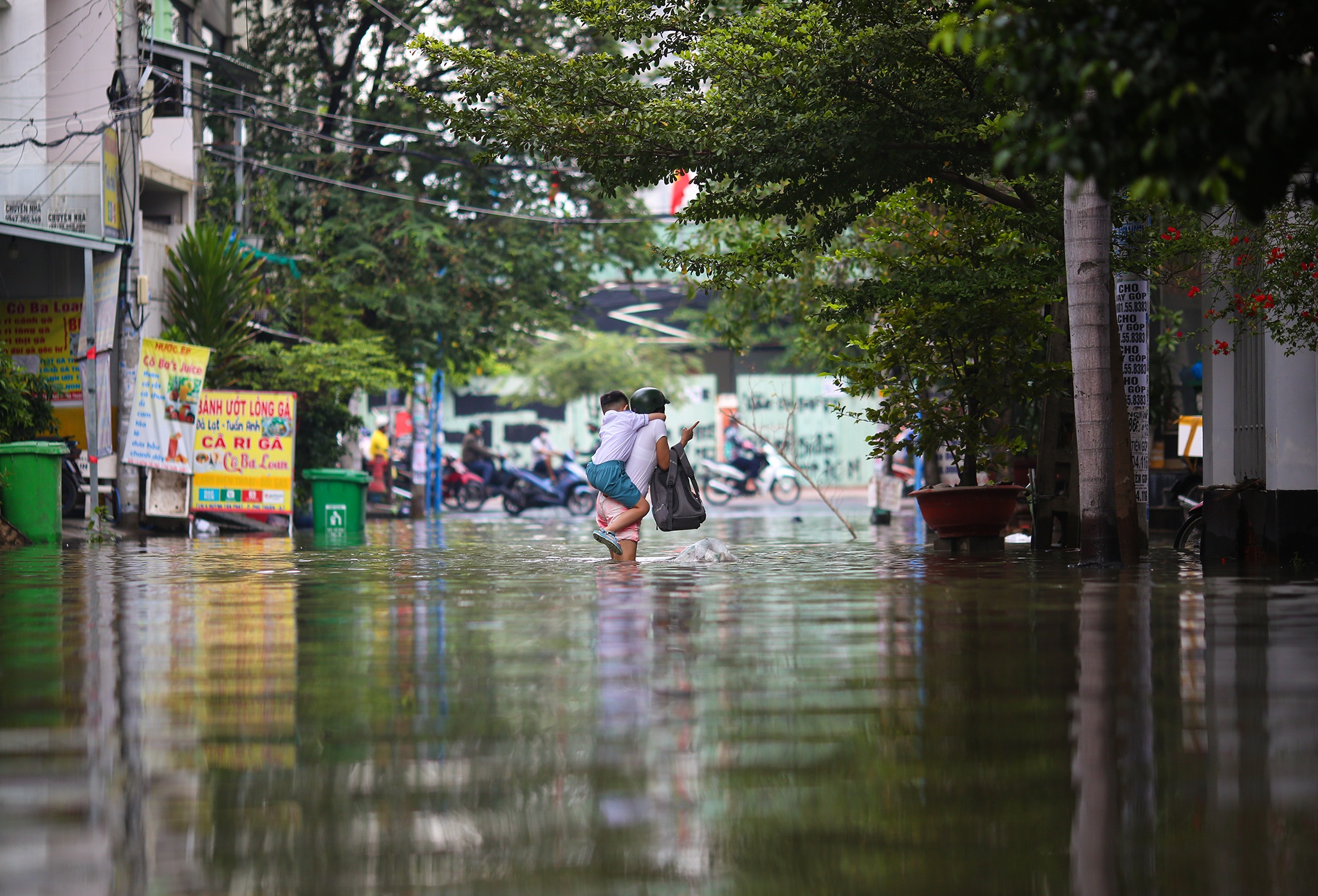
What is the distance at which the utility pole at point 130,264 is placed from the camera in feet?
73.8

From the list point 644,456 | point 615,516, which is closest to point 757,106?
point 644,456

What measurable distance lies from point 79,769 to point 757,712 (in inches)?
96.1

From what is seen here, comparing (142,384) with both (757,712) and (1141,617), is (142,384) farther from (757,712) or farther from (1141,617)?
(757,712)

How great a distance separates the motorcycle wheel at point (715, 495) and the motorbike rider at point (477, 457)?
5.64m

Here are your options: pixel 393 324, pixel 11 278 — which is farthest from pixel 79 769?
pixel 393 324

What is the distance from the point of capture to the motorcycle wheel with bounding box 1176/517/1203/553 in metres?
16.8

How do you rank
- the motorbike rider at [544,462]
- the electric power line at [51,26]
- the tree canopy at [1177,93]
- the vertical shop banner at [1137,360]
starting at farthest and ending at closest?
1. the motorbike rider at [544,462]
2. the electric power line at [51,26]
3. the vertical shop banner at [1137,360]
4. the tree canopy at [1177,93]

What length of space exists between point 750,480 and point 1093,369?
89.1 feet

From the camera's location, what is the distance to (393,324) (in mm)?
31062

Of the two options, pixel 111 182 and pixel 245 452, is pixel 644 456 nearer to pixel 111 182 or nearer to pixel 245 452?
pixel 245 452

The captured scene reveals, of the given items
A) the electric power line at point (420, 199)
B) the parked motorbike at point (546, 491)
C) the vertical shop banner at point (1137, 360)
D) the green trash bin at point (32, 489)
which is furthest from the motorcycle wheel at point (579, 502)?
the vertical shop banner at point (1137, 360)

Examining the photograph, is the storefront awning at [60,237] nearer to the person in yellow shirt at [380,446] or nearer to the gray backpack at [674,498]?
the gray backpack at [674,498]

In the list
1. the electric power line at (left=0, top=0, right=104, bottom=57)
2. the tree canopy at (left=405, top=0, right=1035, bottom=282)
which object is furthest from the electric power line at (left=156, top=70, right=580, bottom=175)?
the tree canopy at (left=405, top=0, right=1035, bottom=282)

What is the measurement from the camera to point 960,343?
18.0 metres
